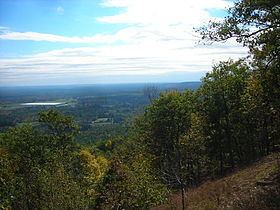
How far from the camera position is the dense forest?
24641 millimetres

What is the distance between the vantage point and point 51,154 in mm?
42906

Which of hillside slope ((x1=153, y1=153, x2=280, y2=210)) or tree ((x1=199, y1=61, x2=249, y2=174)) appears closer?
hillside slope ((x1=153, y1=153, x2=280, y2=210))

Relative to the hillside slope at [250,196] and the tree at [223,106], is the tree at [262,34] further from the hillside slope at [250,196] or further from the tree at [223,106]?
the tree at [223,106]

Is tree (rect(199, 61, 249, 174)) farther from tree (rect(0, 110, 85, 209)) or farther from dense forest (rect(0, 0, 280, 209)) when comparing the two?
tree (rect(0, 110, 85, 209))

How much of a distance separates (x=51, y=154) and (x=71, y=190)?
Answer: 63.1 ft

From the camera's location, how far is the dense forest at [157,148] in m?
24.6

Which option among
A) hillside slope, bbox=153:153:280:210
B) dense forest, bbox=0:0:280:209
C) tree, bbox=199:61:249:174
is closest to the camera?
hillside slope, bbox=153:153:280:210

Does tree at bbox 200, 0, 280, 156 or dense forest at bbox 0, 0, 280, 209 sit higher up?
tree at bbox 200, 0, 280, 156

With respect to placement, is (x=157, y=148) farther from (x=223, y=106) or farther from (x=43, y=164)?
(x=43, y=164)

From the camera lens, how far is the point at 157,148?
4900cm

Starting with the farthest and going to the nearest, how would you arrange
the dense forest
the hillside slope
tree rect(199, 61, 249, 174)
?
tree rect(199, 61, 249, 174) → the dense forest → the hillside slope

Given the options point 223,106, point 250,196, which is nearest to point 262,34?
point 250,196

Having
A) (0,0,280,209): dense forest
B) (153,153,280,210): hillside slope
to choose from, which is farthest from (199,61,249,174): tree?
(153,153,280,210): hillside slope

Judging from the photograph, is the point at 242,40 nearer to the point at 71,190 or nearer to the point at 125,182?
the point at 125,182
